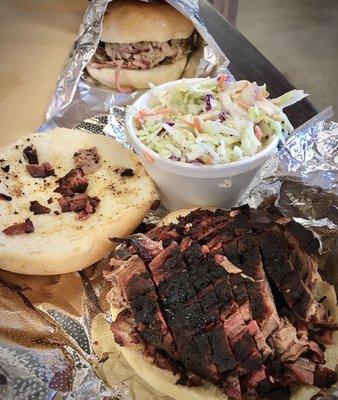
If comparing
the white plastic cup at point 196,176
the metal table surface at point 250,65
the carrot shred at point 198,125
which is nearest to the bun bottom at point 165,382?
the white plastic cup at point 196,176

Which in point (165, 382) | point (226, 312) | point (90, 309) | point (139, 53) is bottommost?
point (90, 309)

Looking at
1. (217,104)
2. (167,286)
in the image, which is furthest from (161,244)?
(217,104)

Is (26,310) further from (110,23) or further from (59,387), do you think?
(110,23)

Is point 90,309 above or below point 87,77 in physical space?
below

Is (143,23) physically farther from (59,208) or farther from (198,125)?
(59,208)

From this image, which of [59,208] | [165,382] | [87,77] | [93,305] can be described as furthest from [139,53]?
[165,382]

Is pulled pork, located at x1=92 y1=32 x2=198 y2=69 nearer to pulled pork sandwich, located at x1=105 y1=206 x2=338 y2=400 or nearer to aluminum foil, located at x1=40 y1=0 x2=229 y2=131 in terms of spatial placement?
aluminum foil, located at x1=40 y1=0 x2=229 y2=131
